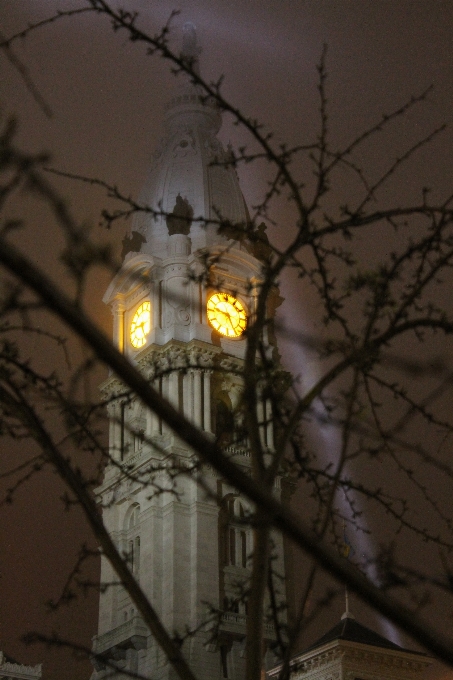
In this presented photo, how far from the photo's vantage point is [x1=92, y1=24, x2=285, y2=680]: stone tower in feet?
210

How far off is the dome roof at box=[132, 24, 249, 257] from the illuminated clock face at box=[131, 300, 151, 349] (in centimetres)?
367

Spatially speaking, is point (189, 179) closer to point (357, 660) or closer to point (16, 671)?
point (16, 671)

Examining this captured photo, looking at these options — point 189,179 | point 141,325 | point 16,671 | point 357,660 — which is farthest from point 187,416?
point 189,179

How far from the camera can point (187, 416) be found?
60906 millimetres

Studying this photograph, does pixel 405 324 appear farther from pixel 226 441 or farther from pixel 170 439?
pixel 170 439

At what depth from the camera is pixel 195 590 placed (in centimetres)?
6444

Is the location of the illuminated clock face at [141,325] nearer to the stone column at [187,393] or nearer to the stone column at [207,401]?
the stone column at [187,393]

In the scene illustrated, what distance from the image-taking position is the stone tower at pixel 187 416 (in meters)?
64.1

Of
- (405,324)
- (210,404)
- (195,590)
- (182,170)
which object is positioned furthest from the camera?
(182,170)

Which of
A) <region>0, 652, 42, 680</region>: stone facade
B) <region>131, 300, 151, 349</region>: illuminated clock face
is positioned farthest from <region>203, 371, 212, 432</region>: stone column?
<region>0, 652, 42, 680</region>: stone facade

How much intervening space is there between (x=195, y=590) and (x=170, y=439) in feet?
27.8

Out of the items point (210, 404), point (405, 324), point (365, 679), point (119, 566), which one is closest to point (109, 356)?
point (119, 566)

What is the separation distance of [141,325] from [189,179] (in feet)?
34.3

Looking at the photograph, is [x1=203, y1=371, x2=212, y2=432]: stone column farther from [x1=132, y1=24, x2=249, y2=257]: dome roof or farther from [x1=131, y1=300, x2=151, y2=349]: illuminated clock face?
[x1=132, y1=24, x2=249, y2=257]: dome roof
